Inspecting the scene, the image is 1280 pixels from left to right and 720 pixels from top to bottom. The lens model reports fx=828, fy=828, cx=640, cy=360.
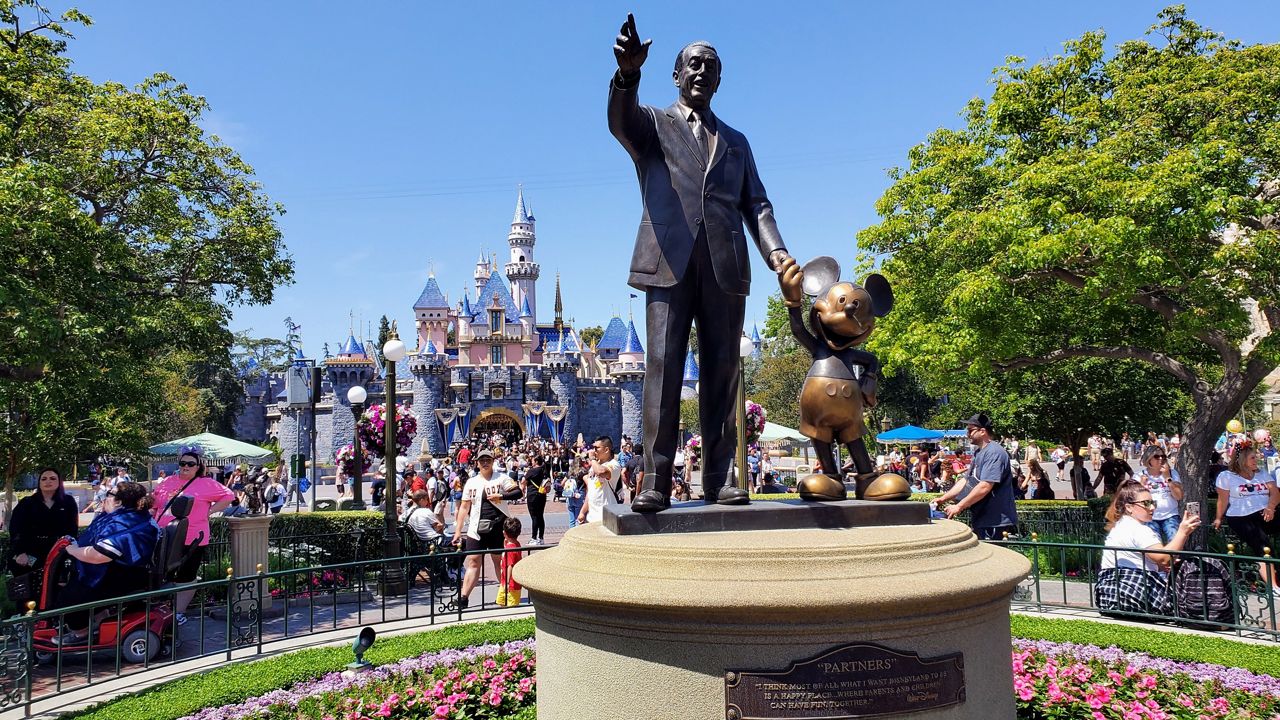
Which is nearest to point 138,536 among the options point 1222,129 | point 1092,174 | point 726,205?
point 726,205

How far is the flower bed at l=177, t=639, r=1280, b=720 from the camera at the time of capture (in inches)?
186

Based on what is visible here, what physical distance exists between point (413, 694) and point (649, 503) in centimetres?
239

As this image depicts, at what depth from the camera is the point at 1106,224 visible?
1030 centimetres

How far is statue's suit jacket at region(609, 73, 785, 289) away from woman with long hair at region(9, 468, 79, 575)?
6.72 meters

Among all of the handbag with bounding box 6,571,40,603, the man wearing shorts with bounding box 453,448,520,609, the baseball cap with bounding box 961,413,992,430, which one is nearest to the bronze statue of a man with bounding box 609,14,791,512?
the baseball cap with bounding box 961,413,992,430

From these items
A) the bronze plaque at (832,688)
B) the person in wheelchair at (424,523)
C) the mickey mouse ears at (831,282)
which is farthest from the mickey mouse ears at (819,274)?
the person in wheelchair at (424,523)

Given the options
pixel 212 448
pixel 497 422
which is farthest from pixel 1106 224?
pixel 497 422

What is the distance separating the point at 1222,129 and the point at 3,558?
16.8 meters

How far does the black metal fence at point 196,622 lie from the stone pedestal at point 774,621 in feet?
11.1

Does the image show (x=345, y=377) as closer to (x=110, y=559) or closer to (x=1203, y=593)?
(x=110, y=559)

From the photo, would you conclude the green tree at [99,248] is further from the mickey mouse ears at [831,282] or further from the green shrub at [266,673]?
the mickey mouse ears at [831,282]

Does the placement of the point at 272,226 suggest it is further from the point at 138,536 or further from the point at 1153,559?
the point at 1153,559

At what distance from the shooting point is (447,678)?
17.6 ft

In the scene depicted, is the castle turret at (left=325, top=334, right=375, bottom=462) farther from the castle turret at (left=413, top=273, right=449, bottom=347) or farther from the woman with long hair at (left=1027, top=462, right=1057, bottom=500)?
the woman with long hair at (left=1027, top=462, right=1057, bottom=500)
